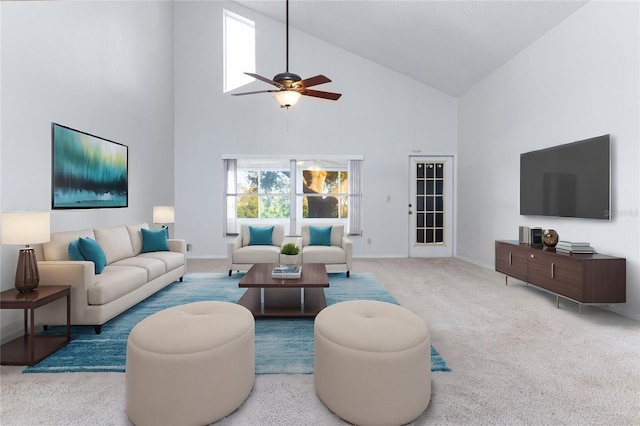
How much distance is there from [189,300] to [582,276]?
412 cm

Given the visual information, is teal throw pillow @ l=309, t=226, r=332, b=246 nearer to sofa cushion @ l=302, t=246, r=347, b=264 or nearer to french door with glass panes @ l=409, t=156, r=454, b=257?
sofa cushion @ l=302, t=246, r=347, b=264

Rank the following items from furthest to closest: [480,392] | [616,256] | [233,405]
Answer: [616,256], [480,392], [233,405]

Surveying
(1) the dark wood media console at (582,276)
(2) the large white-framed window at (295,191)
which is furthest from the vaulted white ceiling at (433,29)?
(1) the dark wood media console at (582,276)

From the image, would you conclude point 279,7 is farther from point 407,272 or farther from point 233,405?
point 233,405

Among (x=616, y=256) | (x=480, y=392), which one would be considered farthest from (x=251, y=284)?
(x=616, y=256)

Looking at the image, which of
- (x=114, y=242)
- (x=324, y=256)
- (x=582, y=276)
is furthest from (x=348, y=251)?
(x=114, y=242)

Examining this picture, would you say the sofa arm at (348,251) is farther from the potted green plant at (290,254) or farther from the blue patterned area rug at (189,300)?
the potted green plant at (290,254)

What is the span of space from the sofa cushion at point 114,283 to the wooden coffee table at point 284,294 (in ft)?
3.47

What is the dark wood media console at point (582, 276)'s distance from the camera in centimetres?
322

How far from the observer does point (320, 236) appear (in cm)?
546

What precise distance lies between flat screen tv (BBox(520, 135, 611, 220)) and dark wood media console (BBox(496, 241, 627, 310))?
555 millimetres

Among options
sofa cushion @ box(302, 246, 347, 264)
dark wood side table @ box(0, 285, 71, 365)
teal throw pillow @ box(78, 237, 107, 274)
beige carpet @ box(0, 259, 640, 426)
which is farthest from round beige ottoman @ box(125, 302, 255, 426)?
sofa cushion @ box(302, 246, 347, 264)

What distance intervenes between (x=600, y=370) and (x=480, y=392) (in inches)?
38.7

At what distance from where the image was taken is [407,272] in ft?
17.9
